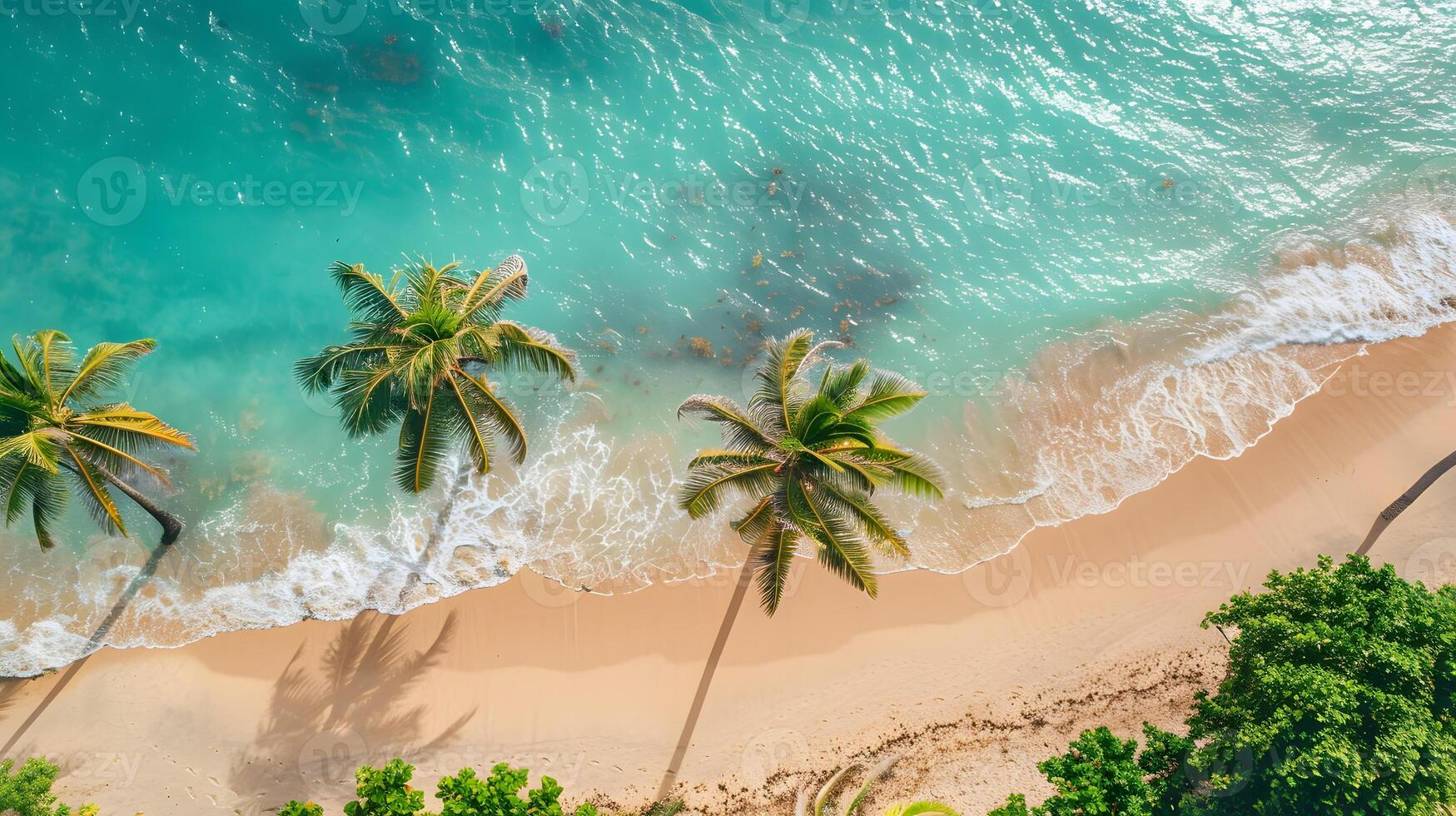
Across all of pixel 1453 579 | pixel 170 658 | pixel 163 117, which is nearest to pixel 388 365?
pixel 170 658

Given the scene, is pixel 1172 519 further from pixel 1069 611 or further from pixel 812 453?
pixel 812 453

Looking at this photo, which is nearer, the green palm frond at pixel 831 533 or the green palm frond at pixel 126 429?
the green palm frond at pixel 831 533

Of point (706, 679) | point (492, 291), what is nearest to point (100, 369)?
point (492, 291)

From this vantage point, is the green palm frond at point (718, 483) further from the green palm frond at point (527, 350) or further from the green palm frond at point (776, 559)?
the green palm frond at point (527, 350)

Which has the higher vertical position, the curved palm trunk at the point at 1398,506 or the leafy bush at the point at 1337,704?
the curved palm trunk at the point at 1398,506
